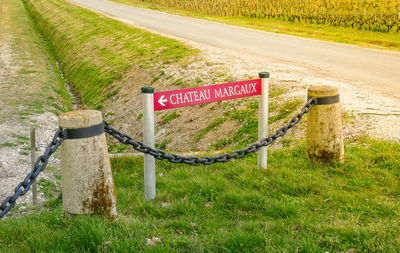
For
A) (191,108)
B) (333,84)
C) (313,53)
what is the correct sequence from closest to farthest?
(333,84), (191,108), (313,53)

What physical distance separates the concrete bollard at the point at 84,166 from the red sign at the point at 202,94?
1.04 m

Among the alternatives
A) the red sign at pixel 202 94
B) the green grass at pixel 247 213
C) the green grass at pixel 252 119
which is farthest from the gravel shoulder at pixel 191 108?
the red sign at pixel 202 94

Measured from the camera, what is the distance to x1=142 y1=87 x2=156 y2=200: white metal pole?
4562 millimetres

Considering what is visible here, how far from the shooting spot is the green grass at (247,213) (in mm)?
3488

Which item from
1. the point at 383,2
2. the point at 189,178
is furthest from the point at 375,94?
the point at 383,2

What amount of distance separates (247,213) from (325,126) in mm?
1773

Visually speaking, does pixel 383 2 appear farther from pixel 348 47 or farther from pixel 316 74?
pixel 316 74

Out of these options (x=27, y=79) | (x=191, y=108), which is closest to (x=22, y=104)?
(x=27, y=79)

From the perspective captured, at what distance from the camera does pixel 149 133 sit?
4.68 m

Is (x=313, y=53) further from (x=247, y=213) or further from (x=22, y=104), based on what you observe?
(x=247, y=213)

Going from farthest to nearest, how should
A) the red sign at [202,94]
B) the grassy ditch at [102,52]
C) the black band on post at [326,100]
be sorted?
the grassy ditch at [102,52] < the black band on post at [326,100] < the red sign at [202,94]

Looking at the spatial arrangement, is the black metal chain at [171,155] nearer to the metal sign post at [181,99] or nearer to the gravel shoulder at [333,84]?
the metal sign post at [181,99]

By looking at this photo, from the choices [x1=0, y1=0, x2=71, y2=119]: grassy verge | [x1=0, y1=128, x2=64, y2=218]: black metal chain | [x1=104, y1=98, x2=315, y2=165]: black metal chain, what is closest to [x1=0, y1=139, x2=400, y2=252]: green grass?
[x1=0, y1=128, x2=64, y2=218]: black metal chain

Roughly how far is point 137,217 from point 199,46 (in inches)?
488
